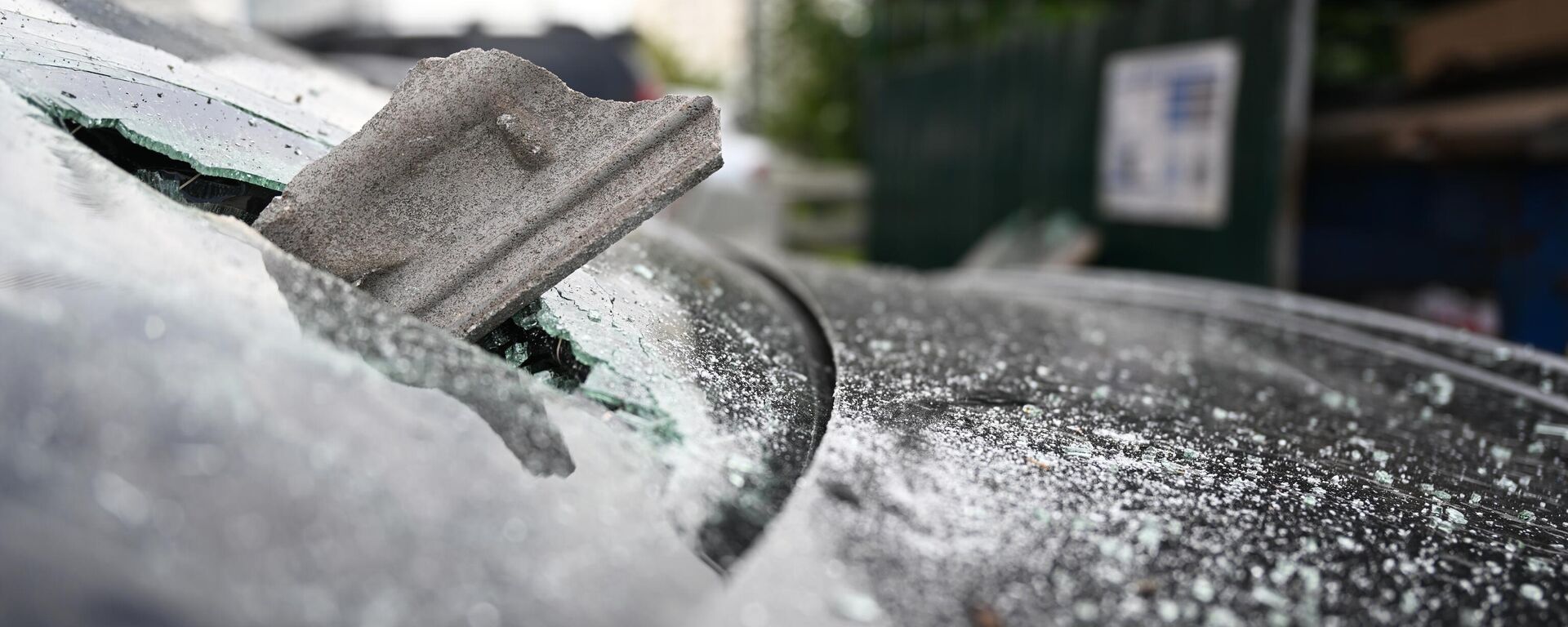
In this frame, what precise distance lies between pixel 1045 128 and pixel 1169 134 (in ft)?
4.16

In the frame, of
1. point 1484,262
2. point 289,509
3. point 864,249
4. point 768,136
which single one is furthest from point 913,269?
point 289,509

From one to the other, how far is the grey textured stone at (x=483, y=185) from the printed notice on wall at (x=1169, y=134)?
168 inches

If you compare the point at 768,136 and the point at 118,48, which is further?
the point at 768,136

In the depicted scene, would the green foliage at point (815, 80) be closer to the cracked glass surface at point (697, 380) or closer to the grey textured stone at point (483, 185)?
the cracked glass surface at point (697, 380)

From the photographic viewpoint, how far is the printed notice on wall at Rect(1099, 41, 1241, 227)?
476cm

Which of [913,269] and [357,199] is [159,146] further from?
[913,269]

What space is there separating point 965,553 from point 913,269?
769cm

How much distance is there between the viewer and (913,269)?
8414mm

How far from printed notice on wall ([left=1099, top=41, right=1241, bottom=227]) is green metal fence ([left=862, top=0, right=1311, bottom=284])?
71mm

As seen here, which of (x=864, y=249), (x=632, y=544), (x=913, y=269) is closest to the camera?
(x=632, y=544)

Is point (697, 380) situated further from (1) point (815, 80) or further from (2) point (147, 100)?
(1) point (815, 80)

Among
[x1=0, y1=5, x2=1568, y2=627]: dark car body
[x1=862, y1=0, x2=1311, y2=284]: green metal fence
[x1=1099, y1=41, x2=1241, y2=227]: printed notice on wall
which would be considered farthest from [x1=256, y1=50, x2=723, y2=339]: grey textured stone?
[x1=1099, y1=41, x2=1241, y2=227]: printed notice on wall

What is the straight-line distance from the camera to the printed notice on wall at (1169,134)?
476 centimetres

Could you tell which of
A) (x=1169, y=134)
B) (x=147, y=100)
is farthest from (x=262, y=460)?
(x=1169, y=134)
